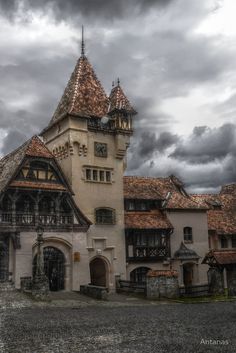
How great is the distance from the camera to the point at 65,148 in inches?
1308

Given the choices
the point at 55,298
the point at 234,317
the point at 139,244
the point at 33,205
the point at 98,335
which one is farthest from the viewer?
the point at 139,244

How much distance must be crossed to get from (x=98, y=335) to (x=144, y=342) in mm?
1874

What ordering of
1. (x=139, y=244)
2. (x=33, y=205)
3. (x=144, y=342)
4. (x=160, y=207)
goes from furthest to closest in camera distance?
(x=160, y=207) < (x=139, y=244) < (x=33, y=205) < (x=144, y=342)

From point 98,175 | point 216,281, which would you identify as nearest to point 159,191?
point 98,175

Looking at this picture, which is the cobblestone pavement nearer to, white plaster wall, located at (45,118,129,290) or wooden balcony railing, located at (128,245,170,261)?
white plaster wall, located at (45,118,129,290)

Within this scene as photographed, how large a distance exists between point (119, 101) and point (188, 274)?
16149 millimetres

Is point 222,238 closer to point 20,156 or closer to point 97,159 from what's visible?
point 97,159

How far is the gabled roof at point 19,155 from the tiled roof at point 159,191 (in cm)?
899

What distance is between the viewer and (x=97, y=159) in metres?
33.9

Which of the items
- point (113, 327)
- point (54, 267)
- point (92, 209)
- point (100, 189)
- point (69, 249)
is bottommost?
point (113, 327)

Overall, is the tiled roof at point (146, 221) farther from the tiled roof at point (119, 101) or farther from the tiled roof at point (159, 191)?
the tiled roof at point (119, 101)

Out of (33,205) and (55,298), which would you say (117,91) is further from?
(55,298)

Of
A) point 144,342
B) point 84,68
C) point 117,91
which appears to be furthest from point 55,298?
point 84,68

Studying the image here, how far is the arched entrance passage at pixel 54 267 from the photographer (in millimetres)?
29422
